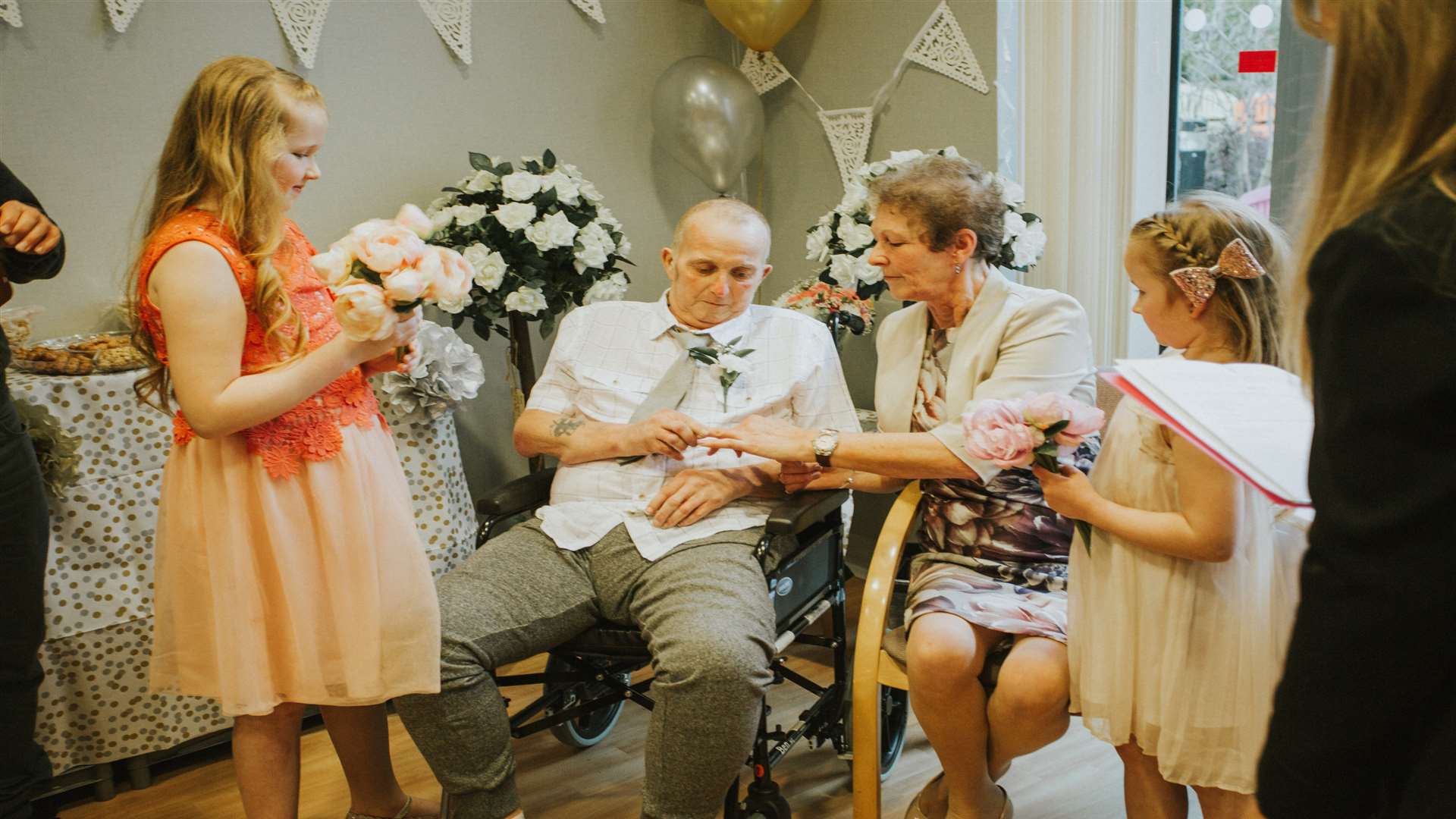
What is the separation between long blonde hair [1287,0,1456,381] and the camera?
27.9 inches

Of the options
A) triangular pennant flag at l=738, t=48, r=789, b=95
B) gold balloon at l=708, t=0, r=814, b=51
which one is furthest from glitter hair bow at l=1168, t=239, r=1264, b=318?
triangular pennant flag at l=738, t=48, r=789, b=95

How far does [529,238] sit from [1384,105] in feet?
8.17

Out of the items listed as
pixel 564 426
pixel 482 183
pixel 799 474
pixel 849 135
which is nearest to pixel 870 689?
pixel 799 474

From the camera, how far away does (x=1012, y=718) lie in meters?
1.93

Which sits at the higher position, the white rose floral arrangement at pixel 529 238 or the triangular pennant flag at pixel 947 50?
the triangular pennant flag at pixel 947 50

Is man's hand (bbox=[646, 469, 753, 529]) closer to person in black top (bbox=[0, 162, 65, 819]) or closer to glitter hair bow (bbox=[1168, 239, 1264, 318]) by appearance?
glitter hair bow (bbox=[1168, 239, 1264, 318])

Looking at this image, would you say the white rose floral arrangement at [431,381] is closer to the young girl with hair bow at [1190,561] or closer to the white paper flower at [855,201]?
the white paper flower at [855,201]

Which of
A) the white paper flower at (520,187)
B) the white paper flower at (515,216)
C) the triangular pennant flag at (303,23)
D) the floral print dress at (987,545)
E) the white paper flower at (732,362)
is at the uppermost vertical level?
the triangular pennant flag at (303,23)

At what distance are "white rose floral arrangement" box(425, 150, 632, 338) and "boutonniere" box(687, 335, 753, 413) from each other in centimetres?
71

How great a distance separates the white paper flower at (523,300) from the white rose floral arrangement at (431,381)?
19 cm

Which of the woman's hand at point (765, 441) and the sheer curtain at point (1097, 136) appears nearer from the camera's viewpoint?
the woman's hand at point (765, 441)

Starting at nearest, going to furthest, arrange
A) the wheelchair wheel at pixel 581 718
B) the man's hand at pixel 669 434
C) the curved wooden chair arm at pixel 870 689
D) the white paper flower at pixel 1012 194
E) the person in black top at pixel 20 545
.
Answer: the person in black top at pixel 20 545
the curved wooden chair arm at pixel 870 689
the man's hand at pixel 669 434
the wheelchair wheel at pixel 581 718
the white paper flower at pixel 1012 194

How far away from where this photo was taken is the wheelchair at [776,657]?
7.28ft

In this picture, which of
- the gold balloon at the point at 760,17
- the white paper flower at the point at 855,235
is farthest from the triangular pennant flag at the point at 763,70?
the white paper flower at the point at 855,235
